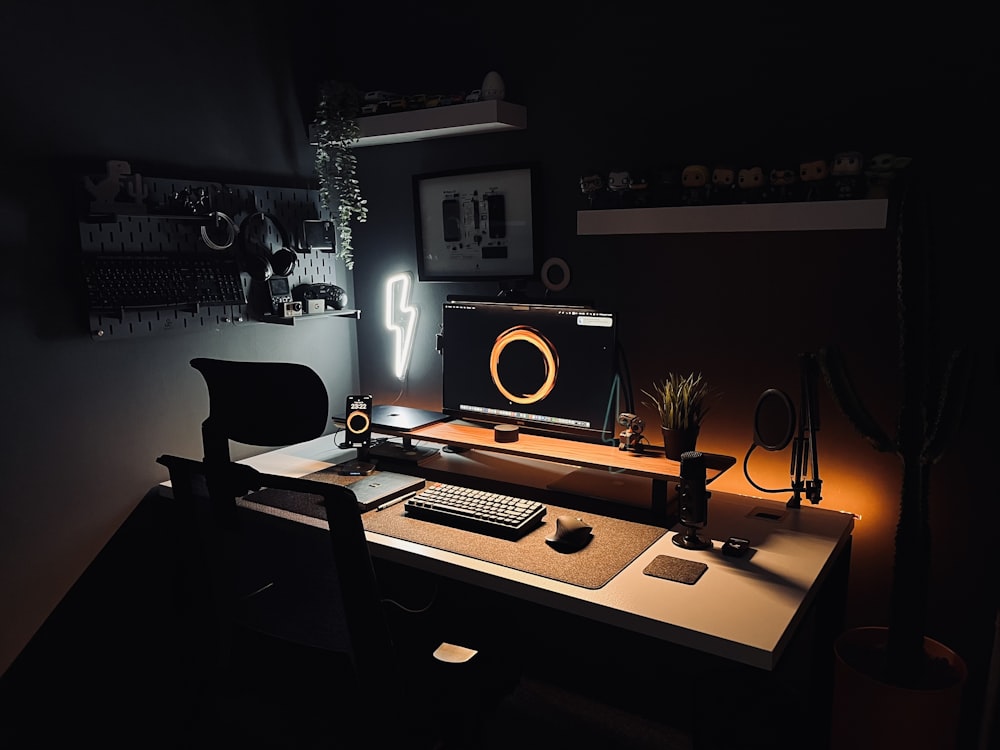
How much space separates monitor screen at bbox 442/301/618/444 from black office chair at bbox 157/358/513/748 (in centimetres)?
76

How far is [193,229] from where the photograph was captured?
2465 mm

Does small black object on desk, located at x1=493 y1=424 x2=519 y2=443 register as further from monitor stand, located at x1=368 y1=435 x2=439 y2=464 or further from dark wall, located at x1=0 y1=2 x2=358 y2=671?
dark wall, located at x1=0 y1=2 x2=358 y2=671

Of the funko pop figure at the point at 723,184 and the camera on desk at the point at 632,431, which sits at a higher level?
the funko pop figure at the point at 723,184

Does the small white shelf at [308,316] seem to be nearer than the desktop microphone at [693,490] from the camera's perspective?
No

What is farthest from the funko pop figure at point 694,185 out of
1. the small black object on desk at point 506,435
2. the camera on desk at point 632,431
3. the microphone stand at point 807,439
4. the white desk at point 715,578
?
the small black object on desk at point 506,435

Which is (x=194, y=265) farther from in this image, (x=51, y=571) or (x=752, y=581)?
(x=752, y=581)

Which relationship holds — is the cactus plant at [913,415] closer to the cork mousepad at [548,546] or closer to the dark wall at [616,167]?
the dark wall at [616,167]

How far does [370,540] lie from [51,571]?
104cm

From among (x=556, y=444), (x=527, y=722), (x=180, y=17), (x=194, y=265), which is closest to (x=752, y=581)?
(x=556, y=444)

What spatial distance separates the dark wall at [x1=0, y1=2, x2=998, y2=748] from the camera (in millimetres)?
1925

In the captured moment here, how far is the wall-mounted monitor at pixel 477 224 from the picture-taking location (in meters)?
2.56

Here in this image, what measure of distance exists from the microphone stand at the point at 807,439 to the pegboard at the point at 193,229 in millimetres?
1721

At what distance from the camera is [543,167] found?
99.0 inches

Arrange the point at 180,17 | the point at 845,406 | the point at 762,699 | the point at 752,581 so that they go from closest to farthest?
the point at 752,581 < the point at 845,406 < the point at 762,699 < the point at 180,17
